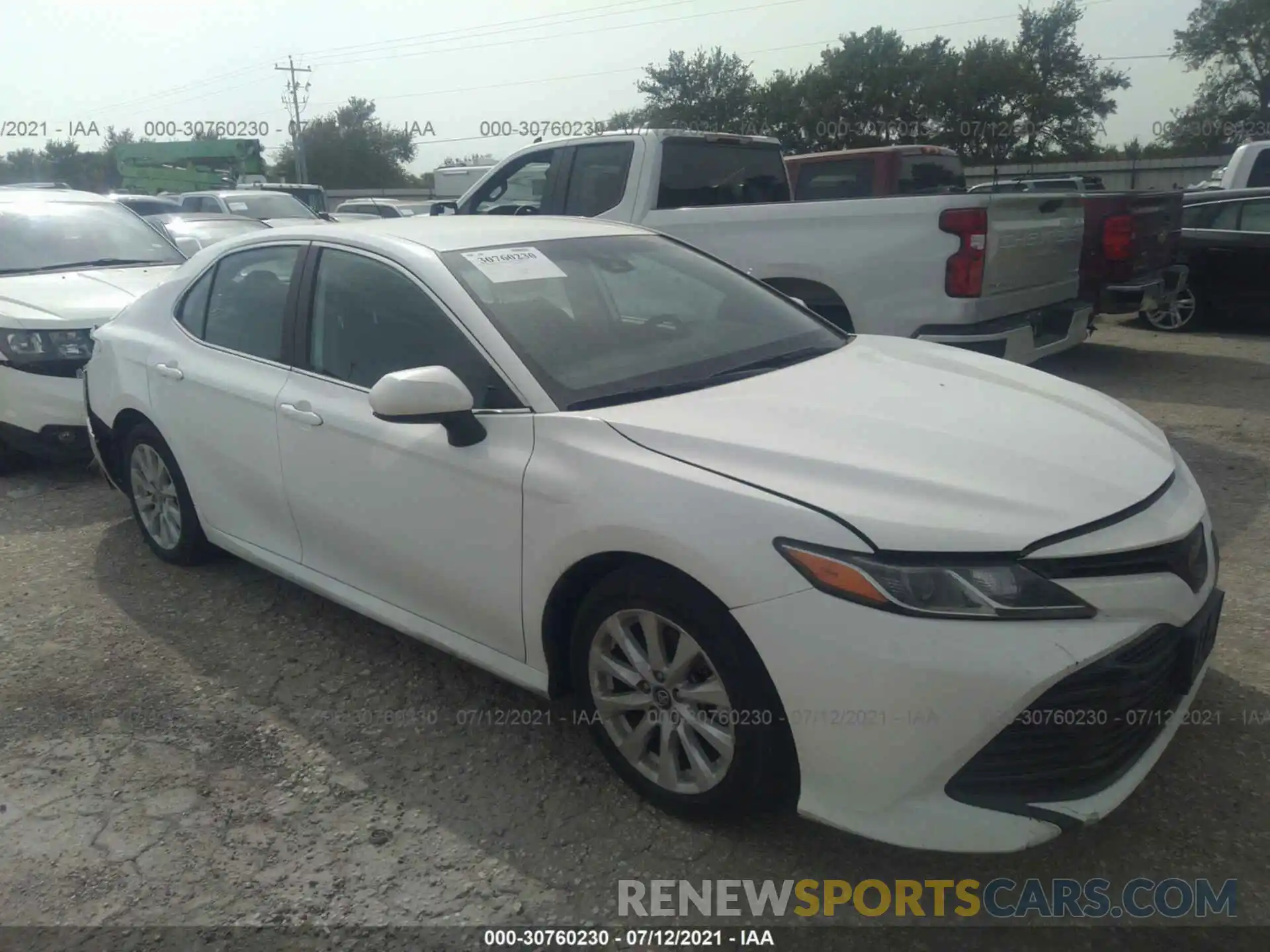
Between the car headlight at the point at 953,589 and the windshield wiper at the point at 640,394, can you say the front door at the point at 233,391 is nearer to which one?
the windshield wiper at the point at 640,394

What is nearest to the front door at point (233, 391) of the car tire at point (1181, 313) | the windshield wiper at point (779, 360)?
the windshield wiper at point (779, 360)

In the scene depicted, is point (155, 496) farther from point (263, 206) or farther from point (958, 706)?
point (263, 206)

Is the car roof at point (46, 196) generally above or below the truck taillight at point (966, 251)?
above

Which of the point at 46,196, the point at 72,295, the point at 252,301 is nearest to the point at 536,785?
the point at 252,301

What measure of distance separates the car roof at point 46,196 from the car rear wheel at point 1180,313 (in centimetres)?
986

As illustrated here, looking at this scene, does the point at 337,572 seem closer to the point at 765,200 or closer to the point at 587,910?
the point at 587,910

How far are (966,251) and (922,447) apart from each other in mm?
3475

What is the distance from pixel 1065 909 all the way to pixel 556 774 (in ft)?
4.59

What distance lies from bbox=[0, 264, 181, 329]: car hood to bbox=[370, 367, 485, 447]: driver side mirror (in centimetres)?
357

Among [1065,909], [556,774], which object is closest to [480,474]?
[556,774]

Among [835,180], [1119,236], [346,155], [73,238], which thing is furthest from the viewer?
[346,155]

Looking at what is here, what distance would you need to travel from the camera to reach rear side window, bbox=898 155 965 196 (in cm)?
1086

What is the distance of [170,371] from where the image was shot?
416 centimetres

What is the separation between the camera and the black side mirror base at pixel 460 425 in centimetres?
281
